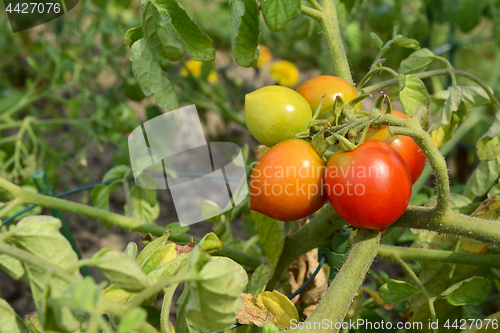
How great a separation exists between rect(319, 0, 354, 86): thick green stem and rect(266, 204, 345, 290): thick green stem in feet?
0.70

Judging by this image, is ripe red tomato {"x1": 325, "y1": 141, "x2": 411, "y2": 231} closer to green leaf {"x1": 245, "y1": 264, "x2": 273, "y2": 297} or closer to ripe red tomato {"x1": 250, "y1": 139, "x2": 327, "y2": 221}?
ripe red tomato {"x1": 250, "y1": 139, "x2": 327, "y2": 221}

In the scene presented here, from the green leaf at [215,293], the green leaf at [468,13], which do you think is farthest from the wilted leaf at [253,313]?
the green leaf at [468,13]

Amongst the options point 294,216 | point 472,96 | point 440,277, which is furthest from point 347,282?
point 472,96

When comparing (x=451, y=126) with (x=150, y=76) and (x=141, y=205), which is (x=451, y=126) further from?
(x=141, y=205)

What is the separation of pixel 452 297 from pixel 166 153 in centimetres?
62

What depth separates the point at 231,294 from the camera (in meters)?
0.36

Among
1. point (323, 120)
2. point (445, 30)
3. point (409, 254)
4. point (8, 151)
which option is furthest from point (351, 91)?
point (445, 30)

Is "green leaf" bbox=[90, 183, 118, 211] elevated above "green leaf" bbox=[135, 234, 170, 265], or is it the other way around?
"green leaf" bbox=[135, 234, 170, 265]

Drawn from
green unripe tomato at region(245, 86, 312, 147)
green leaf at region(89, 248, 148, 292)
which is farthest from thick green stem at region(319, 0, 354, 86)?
green leaf at region(89, 248, 148, 292)

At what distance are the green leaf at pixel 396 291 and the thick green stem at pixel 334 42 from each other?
31 cm

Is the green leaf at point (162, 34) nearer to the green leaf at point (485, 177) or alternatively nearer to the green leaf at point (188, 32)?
the green leaf at point (188, 32)

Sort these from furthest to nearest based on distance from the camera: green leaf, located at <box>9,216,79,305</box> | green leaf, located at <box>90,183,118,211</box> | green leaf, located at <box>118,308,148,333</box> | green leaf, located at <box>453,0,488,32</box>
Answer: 1. green leaf, located at <box>453,0,488,32</box>
2. green leaf, located at <box>90,183,118,211</box>
3. green leaf, located at <box>9,216,79,305</box>
4. green leaf, located at <box>118,308,148,333</box>

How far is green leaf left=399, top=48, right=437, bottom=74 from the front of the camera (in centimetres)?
68

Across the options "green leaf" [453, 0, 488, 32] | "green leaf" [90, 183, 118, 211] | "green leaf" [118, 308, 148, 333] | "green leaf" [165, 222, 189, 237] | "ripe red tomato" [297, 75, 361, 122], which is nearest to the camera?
"green leaf" [118, 308, 148, 333]
